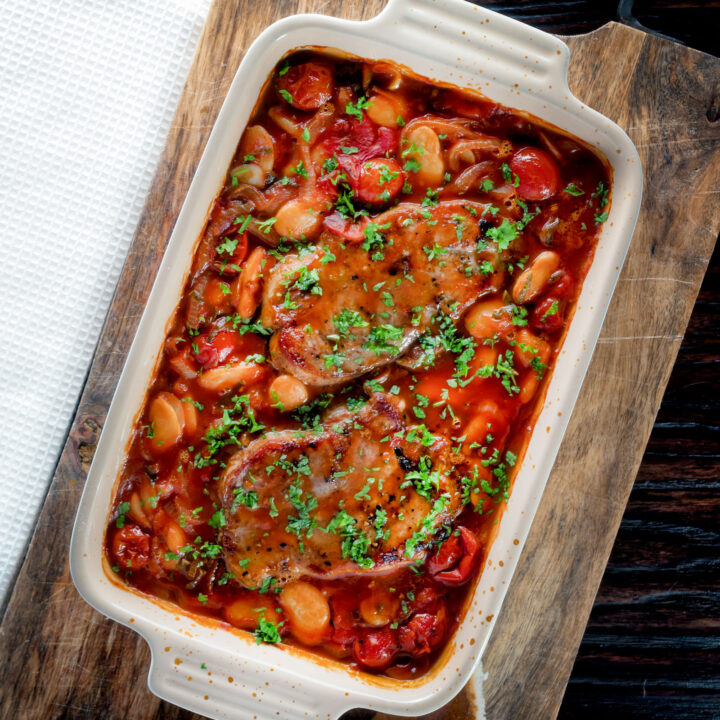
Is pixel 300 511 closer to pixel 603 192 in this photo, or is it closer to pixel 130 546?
pixel 130 546

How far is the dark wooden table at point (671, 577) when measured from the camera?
347 centimetres

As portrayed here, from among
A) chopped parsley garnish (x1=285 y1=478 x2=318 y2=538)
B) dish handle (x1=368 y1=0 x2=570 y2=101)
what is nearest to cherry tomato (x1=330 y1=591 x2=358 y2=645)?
chopped parsley garnish (x1=285 y1=478 x2=318 y2=538)

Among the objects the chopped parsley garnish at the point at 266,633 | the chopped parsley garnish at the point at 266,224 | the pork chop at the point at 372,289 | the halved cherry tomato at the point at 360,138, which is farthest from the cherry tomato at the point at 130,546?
the halved cherry tomato at the point at 360,138

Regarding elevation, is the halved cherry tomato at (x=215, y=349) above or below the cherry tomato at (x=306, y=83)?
below

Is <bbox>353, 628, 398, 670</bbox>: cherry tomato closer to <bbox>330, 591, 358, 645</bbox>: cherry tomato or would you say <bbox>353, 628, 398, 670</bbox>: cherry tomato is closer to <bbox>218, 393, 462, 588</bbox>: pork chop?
<bbox>330, 591, 358, 645</bbox>: cherry tomato

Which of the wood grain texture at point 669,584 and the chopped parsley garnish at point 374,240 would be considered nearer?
the chopped parsley garnish at point 374,240

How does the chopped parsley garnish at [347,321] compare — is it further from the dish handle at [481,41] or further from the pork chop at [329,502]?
the dish handle at [481,41]

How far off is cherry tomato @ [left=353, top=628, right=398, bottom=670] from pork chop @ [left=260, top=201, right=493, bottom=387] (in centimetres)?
105

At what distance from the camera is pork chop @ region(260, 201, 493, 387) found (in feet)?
9.08

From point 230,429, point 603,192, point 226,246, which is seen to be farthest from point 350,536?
point 603,192

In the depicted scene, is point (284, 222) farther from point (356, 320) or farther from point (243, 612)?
point (243, 612)

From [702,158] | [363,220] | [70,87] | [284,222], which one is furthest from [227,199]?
[702,158]

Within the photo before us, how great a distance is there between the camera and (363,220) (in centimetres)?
282

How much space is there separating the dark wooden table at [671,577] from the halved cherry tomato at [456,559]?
3.45 ft
